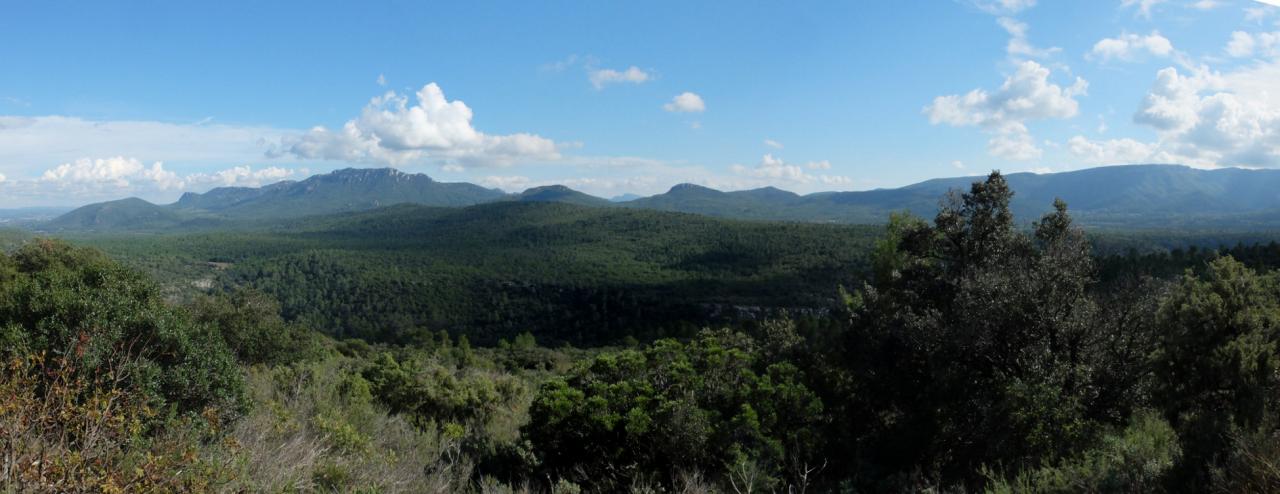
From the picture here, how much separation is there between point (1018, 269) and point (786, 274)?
68648mm

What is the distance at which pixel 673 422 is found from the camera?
836 cm

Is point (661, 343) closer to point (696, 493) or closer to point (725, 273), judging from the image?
point (696, 493)

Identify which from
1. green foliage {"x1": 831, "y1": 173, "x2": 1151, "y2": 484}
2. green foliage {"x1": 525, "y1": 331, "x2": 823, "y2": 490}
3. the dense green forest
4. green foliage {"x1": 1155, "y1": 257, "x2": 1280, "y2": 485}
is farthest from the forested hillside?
green foliage {"x1": 1155, "y1": 257, "x2": 1280, "y2": 485}

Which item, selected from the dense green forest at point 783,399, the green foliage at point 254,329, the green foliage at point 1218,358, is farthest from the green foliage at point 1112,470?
the green foliage at point 254,329

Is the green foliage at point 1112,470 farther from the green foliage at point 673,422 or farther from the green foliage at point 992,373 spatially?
the green foliage at point 673,422

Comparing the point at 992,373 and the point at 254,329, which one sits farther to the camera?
the point at 254,329

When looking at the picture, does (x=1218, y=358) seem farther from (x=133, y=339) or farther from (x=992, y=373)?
(x=133, y=339)

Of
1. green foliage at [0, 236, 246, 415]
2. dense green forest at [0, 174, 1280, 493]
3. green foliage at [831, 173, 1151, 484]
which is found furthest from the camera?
green foliage at [831, 173, 1151, 484]

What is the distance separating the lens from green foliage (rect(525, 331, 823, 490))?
27.6 ft

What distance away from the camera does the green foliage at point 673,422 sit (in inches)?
331

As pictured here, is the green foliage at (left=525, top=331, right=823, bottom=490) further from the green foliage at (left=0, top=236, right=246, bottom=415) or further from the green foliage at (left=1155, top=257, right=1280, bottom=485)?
the green foliage at (left=0, top=236, right=246, bottom=415)

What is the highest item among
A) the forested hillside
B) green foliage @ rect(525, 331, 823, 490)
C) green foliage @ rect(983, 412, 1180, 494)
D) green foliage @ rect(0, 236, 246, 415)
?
green foliage @ rect(0, 236, 246, 415)

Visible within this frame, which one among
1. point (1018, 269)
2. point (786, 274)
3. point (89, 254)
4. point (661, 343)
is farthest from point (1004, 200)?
point (786, 274)

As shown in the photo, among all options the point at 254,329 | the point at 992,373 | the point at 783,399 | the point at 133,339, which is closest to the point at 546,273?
the point at 254,329
